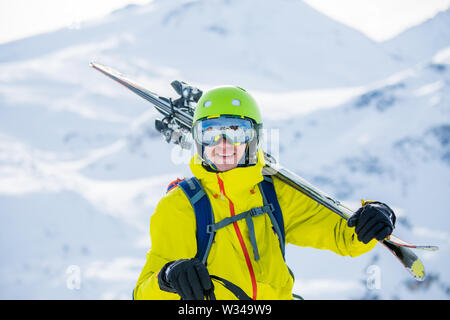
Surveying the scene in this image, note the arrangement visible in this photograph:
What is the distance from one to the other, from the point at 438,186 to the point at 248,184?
65.9 ft

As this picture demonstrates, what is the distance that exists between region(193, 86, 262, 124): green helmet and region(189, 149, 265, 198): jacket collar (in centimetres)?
49

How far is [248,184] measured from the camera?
3053mm

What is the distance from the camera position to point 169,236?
292cm

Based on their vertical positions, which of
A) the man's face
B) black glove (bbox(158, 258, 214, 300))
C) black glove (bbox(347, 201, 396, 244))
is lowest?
black glove (bbox(158, 258, 214, 300))

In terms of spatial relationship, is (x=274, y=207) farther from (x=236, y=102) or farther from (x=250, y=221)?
(x=236, y=102)

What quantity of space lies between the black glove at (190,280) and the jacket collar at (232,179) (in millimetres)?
800

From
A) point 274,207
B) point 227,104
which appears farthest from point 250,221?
point 227,104

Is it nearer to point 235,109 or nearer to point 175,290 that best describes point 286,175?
point 235,109

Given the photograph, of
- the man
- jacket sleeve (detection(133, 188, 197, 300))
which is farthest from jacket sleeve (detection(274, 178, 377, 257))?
jacket sleeve (detection(133, 188, 197, 300))

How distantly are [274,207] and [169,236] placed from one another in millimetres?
866

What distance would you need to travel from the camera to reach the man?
111 inches

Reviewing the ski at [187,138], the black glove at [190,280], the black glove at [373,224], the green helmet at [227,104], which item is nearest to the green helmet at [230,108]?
the green helmet at [227,104]

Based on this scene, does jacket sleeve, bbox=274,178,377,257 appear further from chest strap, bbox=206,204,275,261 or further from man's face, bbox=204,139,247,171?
man's face, bbox=204,139,247,171
